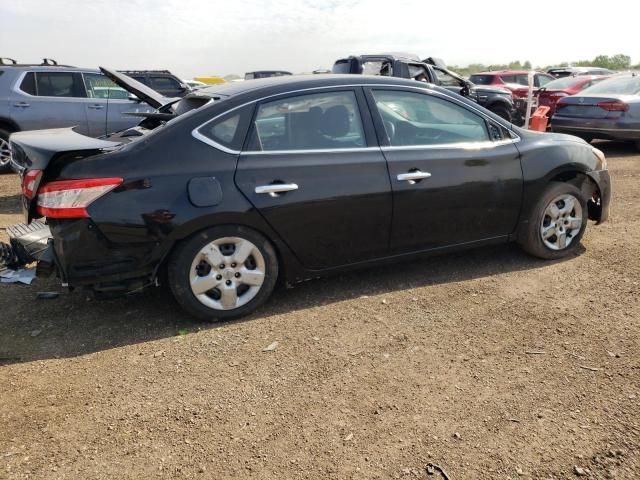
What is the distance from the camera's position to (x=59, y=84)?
8.48m

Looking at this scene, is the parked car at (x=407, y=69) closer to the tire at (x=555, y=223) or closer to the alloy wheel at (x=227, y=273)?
the tire at (x=555, y=223)

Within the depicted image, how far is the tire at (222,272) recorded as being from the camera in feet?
11.1

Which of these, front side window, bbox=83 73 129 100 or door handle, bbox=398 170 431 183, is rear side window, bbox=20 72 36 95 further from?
door handle, bbox=398 170 431 183

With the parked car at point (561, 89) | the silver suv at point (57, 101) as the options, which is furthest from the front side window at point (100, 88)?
the parked car at point (561, 89)

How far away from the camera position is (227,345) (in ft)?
10.8

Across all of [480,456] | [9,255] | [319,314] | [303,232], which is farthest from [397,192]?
[9,255]

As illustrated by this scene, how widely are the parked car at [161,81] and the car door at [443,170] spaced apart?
8.68m

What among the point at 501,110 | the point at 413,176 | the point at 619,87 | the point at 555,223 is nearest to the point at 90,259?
the point at 413,176

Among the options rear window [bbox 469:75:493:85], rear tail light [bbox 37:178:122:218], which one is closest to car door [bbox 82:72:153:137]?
rear tail light [bbox 37:178:122:218]

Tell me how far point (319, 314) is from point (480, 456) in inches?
62.7

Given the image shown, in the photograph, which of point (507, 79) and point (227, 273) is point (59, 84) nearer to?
point (227, 273)

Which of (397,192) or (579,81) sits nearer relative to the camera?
(397,192)

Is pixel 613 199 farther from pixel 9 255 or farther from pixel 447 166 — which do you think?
pixel 9 255

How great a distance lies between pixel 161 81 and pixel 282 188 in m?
9.78
